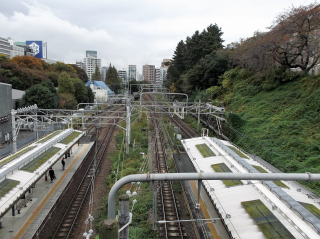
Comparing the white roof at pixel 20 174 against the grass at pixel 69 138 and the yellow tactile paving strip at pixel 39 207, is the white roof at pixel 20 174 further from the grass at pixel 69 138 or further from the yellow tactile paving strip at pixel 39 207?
the grass at pixel 69 138

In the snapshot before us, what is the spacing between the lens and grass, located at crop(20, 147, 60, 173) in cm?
947

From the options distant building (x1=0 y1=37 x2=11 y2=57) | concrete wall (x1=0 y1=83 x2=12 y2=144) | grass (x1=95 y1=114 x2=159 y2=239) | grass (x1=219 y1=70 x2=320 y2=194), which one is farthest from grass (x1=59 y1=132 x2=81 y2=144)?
distant building (x1=0 y1=37 x2=11 y2=57)

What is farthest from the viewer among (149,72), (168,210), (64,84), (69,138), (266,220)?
(149,72)

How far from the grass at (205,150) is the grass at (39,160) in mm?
7389

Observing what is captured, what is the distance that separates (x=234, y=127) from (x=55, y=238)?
45.9 feet

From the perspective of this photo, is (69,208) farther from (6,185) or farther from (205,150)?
(205,150)

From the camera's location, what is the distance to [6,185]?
773 centimetres

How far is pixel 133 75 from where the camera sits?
148125 mm

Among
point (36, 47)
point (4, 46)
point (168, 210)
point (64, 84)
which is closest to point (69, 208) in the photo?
point (168, 210)

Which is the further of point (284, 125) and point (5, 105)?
point (5, 105)

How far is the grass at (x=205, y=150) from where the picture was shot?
1106 cm

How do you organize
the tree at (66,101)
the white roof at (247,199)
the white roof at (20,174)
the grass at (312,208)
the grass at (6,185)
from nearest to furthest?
the white roof at (247,199) → the grass at (312,208) → the white roof at (20,174) → the grass at (6,185) → the tree at (66,101)

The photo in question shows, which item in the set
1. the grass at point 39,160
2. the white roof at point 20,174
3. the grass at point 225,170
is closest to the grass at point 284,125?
the grass at point 225,170

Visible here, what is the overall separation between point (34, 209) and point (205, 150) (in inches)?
315
